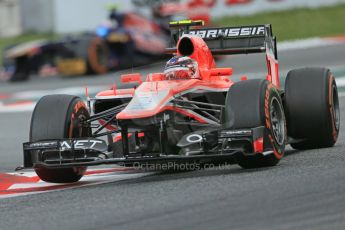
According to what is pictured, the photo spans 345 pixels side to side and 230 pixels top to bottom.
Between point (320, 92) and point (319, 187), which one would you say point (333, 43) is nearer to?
point (320, 92)

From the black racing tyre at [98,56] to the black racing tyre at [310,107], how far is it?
12.6 m

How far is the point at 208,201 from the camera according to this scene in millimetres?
6781

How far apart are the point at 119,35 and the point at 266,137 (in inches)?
552

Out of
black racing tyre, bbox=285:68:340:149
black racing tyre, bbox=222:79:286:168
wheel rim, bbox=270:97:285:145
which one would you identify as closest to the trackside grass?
black racing tyre, bbox=285:68:340:149

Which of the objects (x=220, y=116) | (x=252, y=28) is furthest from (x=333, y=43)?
(x=220, y=116)

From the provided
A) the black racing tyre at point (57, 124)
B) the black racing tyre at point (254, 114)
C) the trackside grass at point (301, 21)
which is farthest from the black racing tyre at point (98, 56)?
the black racing tyre at point (254, 114)

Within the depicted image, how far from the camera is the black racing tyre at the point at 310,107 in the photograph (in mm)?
9164

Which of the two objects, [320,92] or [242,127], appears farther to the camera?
[320,92]

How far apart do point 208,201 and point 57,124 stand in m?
2.02

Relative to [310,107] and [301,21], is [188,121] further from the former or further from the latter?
[301,21]

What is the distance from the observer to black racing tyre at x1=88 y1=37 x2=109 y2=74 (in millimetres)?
21600

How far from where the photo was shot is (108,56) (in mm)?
22266

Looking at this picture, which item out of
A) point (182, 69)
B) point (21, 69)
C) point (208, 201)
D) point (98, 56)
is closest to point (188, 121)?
point (182, 69)

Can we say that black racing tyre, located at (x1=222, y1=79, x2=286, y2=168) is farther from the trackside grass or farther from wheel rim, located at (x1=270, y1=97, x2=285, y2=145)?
the trackside grass
